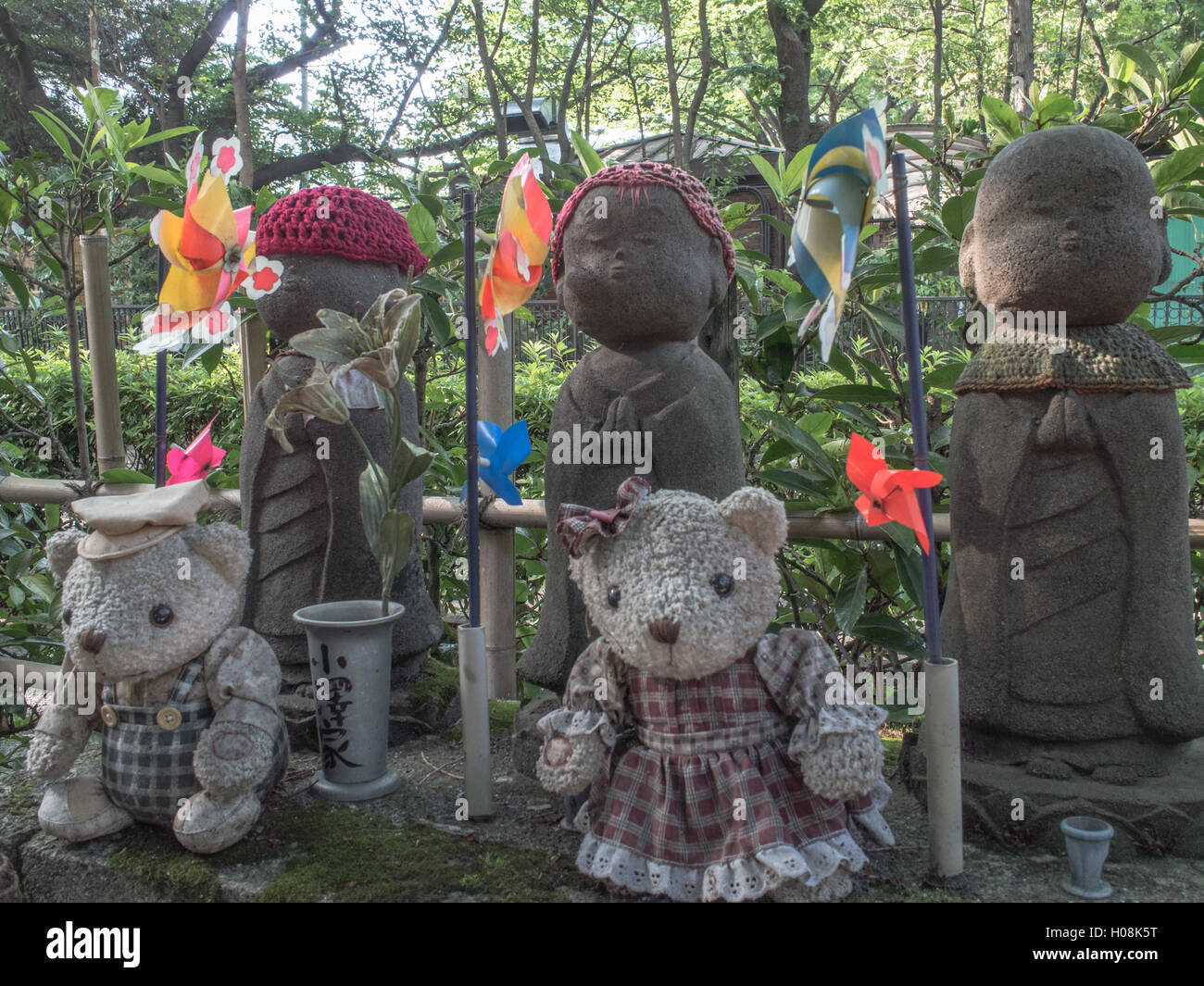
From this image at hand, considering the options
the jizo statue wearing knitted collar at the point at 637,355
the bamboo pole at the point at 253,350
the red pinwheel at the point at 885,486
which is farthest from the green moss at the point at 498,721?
the red pinwheel at the point at 885,486

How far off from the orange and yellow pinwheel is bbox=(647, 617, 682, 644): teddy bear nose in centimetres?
135

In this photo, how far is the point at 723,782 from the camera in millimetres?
1839

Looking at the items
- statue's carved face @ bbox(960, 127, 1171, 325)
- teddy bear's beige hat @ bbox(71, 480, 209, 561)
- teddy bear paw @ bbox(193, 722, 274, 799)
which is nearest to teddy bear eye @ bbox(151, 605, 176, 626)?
teddy bear's beige hat @ bbox(71, 480, 209, 561)

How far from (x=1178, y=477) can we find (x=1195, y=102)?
1.41 metres

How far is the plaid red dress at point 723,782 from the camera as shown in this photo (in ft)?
5.87

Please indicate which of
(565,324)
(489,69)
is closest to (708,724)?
(489,69)

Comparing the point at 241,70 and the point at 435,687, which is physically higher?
the point at 241,70

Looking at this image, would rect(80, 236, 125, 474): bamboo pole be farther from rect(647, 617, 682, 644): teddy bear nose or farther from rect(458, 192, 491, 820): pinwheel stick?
rect(647, 617, 682, 644): teddy bear nose

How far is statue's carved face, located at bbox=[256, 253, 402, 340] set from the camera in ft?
9.04

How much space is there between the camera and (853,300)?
3.01m

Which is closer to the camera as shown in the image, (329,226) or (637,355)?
(637,355)

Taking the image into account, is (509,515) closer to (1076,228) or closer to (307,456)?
(307,456)

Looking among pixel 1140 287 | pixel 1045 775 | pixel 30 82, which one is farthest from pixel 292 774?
pixel 30 82

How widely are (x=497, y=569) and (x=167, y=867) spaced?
1.39m
